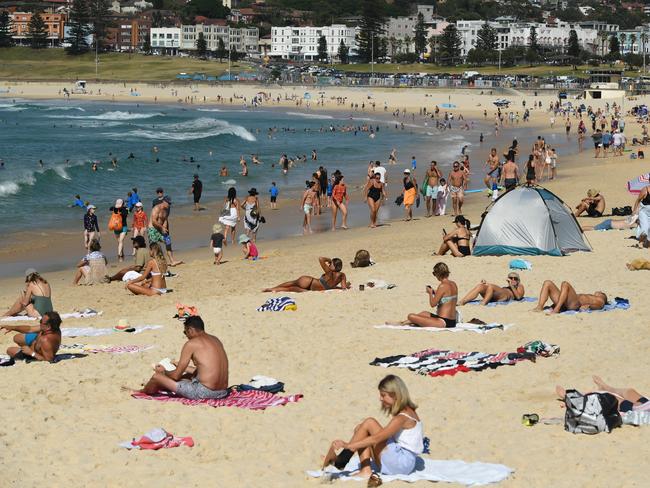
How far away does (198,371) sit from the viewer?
953 centimetres

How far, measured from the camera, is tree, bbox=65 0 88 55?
166750 mm

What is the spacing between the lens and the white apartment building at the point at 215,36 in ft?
612

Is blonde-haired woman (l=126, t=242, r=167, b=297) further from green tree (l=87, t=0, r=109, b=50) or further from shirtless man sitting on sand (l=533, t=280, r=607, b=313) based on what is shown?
green tree (l=87, t=0, r=109, b=50)

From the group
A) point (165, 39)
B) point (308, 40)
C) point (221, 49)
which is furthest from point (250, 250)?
Result: point (165, 39)

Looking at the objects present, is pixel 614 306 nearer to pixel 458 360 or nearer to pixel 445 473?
pixel 458 360

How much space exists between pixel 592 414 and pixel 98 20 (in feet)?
568

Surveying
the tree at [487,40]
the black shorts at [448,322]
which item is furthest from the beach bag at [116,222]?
the tree at [487,40]

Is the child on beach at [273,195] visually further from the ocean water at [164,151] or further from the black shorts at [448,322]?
the black shorts at [448,322]

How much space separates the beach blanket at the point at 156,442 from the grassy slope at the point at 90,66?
5129 inches

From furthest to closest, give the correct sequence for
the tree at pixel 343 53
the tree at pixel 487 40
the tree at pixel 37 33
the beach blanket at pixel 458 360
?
1. the tree at pixel 37 33
2. the tree at pixel 343 53
3. the tree at pixel 487 40
4. the beach blanket at pixel 458 360

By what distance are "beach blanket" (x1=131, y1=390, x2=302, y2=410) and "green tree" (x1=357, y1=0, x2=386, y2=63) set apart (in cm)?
15030

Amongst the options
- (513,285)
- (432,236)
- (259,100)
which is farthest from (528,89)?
(513,285)

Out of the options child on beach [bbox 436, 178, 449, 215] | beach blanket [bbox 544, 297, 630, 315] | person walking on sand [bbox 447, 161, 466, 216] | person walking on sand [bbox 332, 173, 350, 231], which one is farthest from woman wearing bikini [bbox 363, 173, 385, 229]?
beach blanket [bbox 544, 297, 630, 315]

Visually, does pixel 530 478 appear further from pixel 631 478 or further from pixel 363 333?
pixel 363 333
